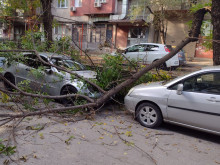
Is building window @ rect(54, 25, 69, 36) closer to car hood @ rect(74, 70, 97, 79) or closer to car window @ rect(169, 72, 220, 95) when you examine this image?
car hood @ rect(74, 70, 97, 79)

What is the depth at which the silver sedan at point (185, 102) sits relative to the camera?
412cm

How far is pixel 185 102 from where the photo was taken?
4375mm

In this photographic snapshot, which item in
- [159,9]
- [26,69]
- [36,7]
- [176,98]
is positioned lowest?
[176,98]

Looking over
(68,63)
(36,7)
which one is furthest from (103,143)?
(36,7)

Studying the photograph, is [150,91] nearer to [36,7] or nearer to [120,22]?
[36,7]

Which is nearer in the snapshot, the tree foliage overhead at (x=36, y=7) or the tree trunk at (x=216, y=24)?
the tree trunk at (x=216, y=24)

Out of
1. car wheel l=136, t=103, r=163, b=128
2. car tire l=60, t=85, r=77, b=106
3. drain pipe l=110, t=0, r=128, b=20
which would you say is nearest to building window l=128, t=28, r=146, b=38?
drain pipe l=110, t=0, r=128, b=20

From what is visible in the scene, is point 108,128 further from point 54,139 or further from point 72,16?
point 72,16

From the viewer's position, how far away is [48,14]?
1019cm

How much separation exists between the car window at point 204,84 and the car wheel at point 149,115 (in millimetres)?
644

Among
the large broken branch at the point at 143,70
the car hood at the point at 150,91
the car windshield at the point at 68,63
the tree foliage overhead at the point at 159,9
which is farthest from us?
the tree foliage overhead at the point at 159,9

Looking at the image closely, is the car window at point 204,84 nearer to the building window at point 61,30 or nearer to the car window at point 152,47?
the car window at point 152,47

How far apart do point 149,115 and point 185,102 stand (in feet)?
3.04

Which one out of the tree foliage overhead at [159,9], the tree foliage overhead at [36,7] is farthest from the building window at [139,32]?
the tree foliage overhead at [36,7]
